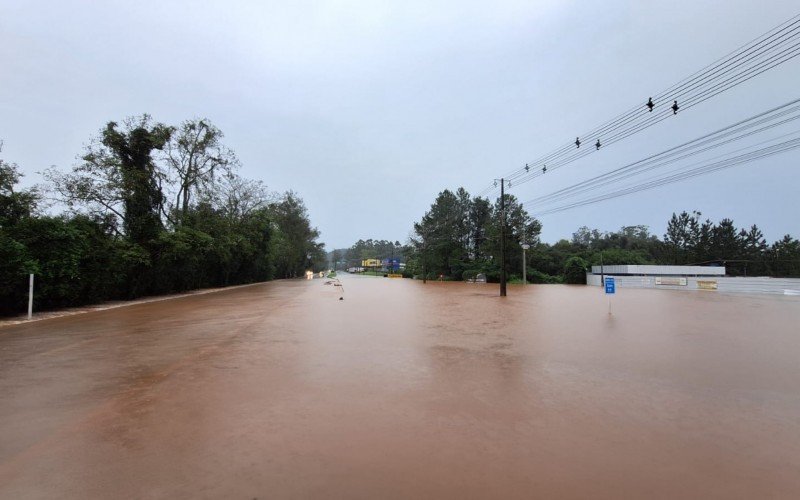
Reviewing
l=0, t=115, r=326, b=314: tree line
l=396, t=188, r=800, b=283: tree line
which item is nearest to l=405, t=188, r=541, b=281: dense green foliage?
l=396, t=188, r=800, b=283: tree line

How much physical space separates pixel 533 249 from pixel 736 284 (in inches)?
819

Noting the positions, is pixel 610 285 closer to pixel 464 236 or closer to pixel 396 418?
pixel 396 418

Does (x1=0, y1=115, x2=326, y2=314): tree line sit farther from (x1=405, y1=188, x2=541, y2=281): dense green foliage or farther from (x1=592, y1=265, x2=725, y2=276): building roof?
(x1=592, y1=265, x2=725, y2=276): building roof

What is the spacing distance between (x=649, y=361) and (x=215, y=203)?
30.7 m

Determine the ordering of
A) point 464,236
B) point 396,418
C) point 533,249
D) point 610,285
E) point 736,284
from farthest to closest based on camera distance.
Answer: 1. point 464,236
2. point 533,249
3. point 736,284
4. point 610,285
5. point 396,418

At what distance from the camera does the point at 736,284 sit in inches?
1152

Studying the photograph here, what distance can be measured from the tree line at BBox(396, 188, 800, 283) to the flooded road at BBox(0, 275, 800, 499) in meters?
36.2

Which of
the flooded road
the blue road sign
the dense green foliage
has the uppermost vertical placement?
the dense green foliage

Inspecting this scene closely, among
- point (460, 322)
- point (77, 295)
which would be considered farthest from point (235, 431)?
point (77, 295)

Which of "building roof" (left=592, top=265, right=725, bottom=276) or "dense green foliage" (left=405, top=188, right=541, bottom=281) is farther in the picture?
"dense green foliage" (left=405, top=188, right=541, bottom=281)

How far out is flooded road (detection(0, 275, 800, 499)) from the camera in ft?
9.09

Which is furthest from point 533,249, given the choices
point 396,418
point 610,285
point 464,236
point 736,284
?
point 396,418

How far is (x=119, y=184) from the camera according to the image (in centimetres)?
1881

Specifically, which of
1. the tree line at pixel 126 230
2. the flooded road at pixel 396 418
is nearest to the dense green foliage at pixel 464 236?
the tree line at pixel 126 230
